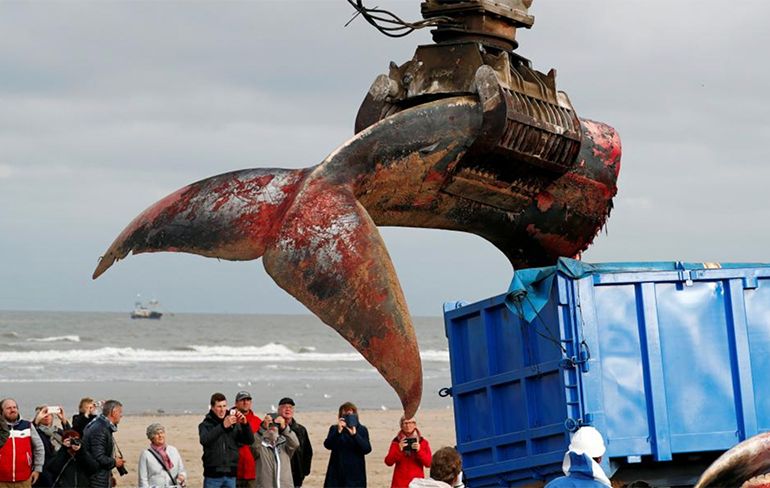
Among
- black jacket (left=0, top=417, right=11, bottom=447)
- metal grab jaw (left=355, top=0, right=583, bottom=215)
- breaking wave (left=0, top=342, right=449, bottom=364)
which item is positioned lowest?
black jacket (left=0, top=417, right=11, bottom=447)

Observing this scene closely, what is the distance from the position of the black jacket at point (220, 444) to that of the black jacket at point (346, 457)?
92cm

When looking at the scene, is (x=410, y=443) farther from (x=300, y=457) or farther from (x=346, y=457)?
(x=300, y=457)

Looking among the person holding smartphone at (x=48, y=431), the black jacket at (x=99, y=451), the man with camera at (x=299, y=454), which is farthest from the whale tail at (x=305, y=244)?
the man with camera at (x=299, y=454)

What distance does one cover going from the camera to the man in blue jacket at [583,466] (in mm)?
6398

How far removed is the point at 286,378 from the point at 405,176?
116 feet

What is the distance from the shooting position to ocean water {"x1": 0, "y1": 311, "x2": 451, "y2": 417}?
34688mm

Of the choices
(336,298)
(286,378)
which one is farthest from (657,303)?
(286,378)

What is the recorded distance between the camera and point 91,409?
44.2ft

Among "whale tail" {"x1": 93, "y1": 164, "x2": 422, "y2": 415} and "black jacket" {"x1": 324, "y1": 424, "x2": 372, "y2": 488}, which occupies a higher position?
"whale tail" {"x1": 93, "y1": 164, "x2": 422, "y2": 415}

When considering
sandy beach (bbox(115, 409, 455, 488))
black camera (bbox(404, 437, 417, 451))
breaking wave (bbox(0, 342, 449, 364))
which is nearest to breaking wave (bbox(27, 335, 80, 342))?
breaking wave (bbox(0, 342, 449, 364))

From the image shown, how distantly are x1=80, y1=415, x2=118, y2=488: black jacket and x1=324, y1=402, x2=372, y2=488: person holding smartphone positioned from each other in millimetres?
2122

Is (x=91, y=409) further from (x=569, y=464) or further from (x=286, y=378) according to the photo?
(x=286, y=378)

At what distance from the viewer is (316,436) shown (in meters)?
24.2

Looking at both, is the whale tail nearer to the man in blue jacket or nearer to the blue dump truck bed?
the blue dump truck bed
